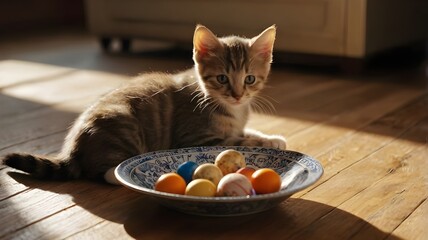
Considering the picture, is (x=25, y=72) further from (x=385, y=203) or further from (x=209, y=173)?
(x=385, y=203)

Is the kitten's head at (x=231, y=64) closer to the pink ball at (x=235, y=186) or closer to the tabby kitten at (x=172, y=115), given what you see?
the tabby kitten at (x=172, y=115)

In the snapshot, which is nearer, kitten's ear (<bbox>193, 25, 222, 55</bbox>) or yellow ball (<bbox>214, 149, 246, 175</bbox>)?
yellow ball (<bbox>214, 149, 246, 175</bbox>)

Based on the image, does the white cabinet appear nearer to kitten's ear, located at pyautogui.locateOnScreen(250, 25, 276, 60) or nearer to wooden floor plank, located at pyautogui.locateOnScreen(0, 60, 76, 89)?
wooden floor plank, located at pyautogui.locateOnScreen(0, 60, 76, 89)

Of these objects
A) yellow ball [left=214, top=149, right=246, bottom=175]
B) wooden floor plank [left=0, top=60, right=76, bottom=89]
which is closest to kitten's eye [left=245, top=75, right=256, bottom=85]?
yellow ball [left=214, top=149, right=246, bottom=175]

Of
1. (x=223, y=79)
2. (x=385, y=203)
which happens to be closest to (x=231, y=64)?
(x=223, y=79)

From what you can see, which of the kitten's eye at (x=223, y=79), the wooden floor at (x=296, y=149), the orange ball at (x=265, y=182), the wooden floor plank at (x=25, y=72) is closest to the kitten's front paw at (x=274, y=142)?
the wooden floor at (x=296, y=149)
